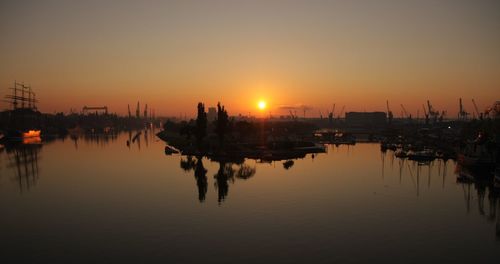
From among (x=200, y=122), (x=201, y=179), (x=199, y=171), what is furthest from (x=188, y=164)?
(x=200, y=122)

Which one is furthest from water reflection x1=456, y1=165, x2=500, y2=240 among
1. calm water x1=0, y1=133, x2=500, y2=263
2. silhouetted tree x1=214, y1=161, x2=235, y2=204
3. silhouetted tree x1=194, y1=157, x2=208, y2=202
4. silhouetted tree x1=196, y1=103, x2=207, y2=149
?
silhouetted tree x1=196, y1=103, x2=207, y2=149

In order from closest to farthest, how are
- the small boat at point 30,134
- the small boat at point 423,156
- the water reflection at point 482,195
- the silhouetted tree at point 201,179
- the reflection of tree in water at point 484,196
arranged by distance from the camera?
the reflection of tree in water at point 484,196 → the water reflection at point 482,195 → the silhouetted tree at point 201,179 → the small boat at point 423,156 → the small boat at point 30,134

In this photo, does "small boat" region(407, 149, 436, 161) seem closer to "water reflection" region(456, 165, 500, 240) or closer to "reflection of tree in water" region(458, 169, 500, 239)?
"water reflection" region(456, 165, 500, 240)

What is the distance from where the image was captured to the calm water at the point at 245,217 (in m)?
26.5

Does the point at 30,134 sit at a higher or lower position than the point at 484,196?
higher

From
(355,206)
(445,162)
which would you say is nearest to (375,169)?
(445,162)

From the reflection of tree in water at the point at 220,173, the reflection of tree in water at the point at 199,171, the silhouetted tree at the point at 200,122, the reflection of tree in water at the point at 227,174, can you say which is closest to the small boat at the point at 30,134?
the silhouetted tree at the point at 200,122

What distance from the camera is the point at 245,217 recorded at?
35.4 meters

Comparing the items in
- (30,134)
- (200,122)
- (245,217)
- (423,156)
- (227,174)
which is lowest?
(245,217)

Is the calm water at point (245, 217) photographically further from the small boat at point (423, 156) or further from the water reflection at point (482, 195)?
the small boat at point (423, 156)

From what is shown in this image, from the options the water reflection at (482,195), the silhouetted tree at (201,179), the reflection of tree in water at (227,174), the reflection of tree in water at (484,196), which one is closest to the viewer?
the reflection of tree in water at (484,196)

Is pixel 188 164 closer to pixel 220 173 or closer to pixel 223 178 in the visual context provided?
pixel 220 173

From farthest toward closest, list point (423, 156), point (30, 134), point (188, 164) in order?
point (30, 134) → point (423, 156) → point (188, 164)

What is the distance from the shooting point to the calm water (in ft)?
87.0
